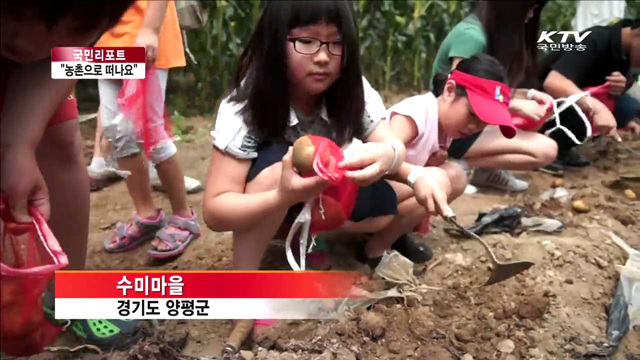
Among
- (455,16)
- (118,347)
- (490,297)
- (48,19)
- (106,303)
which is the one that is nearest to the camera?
(48,19)

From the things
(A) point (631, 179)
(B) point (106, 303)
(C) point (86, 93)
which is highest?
(C) point (86, 93)

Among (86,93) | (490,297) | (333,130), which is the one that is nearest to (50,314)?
(86,93)

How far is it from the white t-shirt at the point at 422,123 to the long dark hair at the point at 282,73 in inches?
6.6

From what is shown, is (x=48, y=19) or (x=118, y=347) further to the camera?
(x=118, y=347)

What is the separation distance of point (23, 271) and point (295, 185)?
353 millimetres

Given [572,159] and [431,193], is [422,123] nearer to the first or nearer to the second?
[431,193]

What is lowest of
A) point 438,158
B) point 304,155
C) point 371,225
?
point 371,225

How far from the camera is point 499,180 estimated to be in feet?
5.32

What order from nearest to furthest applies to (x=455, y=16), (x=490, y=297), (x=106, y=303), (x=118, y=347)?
(x=106, y=303)
(x=118, y=347)
(x=490, y=297)
(x=455, y=16)

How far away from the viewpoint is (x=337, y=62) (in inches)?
34.8

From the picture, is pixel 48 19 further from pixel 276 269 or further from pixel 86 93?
pixel 276 269

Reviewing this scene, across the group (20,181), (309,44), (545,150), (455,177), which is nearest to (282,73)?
(309,44)

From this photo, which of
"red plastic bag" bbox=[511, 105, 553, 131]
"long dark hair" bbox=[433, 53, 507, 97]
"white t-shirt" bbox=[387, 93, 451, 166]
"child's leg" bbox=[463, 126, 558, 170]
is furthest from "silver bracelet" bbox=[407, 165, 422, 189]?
"child's leg" bbox=[463, 126, 558, 170]

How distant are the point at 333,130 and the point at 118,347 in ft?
1.49
